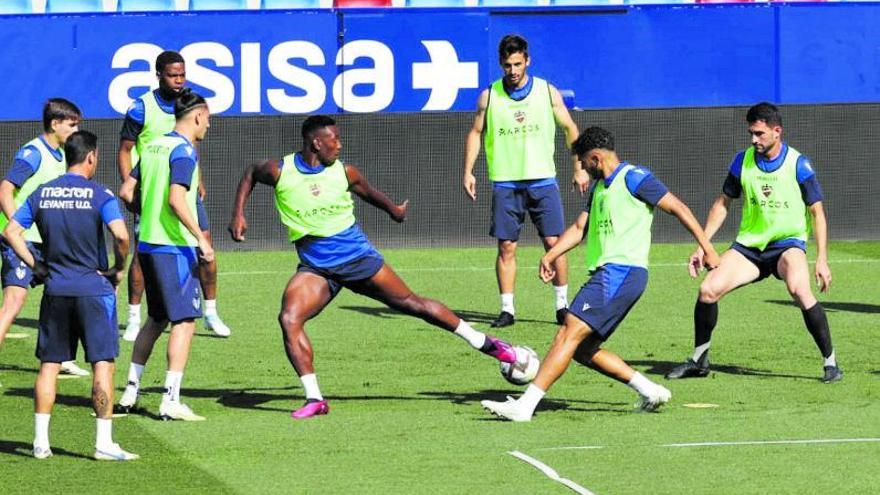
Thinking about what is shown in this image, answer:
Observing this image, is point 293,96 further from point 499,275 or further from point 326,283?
point 326,283

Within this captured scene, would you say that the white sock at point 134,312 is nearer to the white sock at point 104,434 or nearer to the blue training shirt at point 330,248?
the blue training shirt at point 330,248

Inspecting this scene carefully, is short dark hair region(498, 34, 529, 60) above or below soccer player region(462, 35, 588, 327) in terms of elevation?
above

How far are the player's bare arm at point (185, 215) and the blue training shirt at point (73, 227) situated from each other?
3.71ft

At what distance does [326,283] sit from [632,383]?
2048 mm

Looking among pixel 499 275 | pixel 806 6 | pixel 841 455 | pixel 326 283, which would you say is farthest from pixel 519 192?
pixel 806 6

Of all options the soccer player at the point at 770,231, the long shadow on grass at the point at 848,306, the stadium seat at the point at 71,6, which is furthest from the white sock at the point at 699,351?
the stadium seat at the point at 71,6

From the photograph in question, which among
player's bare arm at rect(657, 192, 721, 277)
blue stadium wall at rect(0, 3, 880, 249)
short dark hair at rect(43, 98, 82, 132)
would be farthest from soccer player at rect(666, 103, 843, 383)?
blue stadium wall at rect(0, 3, 880, 249)

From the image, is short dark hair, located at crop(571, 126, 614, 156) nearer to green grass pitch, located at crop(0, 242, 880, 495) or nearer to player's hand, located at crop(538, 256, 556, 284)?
player's hand, located at crop(538, 256, 556, 284)

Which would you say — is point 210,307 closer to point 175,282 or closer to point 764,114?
point 175,282

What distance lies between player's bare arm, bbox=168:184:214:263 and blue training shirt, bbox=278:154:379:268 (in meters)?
0.85

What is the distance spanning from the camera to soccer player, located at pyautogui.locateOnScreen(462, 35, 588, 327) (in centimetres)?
1605

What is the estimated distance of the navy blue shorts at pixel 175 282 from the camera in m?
11.5

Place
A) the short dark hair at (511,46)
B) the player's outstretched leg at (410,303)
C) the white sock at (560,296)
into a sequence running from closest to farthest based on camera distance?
the player's outstretched leg at (410,303) → the short dark hair at (511,46) → the white sock at (560,296)

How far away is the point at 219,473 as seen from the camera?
33.0ft
